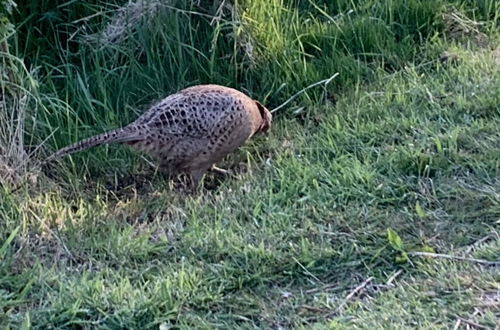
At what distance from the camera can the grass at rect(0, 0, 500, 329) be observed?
396 centimetres

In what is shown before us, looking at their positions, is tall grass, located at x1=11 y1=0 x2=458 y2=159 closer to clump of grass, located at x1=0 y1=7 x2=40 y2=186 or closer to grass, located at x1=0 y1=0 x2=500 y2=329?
grass, located at x1=0 y1=0 x2=500 y2=329

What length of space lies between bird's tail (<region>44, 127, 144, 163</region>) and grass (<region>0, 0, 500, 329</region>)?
7.5 inches

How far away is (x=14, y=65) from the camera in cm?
528

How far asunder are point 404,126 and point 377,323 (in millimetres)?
1803

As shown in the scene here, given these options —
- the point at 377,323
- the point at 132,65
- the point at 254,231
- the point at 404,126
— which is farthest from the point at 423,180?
the point at 132,65

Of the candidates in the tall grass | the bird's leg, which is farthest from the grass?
the bird's leg

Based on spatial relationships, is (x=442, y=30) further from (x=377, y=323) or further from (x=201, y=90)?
(x=377, y=323)

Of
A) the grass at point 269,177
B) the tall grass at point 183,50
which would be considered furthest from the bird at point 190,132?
the tall grass at point 183,50

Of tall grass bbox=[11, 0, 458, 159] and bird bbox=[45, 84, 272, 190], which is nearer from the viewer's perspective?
bird bbox=[45, 84, 272, 190]

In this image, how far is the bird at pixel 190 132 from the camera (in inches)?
199

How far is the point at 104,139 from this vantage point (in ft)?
16.5

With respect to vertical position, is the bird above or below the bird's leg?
above

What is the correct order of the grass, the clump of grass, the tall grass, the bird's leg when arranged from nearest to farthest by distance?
1. the grass
2. the clump of grass
3. the bird's leg
4. the tall grass

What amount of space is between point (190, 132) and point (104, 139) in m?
0.46
